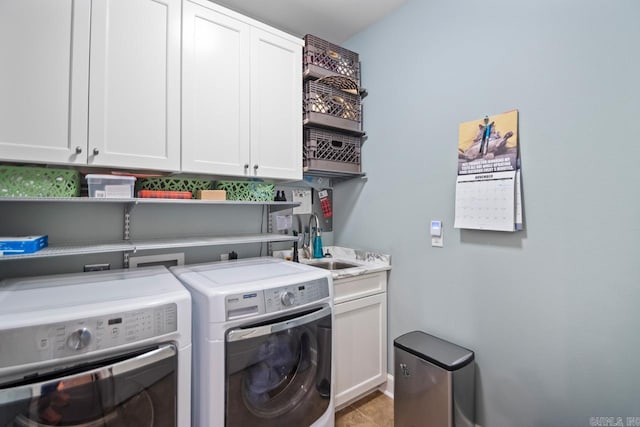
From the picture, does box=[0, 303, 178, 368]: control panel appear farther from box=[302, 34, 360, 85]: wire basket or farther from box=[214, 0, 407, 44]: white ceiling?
box=[214, 0, 407, 44]: white ceiling

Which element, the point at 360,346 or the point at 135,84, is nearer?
the point at 135,84

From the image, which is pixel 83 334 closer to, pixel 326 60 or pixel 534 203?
pixel 534 203

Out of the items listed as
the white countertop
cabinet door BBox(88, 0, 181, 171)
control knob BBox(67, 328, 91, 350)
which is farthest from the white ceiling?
control knob BBox(67, 328, 91, 350)

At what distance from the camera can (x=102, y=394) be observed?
3.14ft

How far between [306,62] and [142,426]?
2.17 meters

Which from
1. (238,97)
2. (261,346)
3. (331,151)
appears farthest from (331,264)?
(238,97)

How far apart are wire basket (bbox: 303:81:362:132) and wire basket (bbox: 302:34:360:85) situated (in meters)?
0.10

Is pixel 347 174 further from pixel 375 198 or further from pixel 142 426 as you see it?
pixel 142 426

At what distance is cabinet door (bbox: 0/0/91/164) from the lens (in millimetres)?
1192

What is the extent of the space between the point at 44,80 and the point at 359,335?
2.14 metres

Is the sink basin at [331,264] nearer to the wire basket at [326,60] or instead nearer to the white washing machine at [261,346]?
the white washing machine at [261,346]

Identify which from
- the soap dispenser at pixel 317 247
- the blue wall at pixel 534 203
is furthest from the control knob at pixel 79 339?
the blue wall at pixel 534 203

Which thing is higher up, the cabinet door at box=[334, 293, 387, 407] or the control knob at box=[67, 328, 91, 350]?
the control knob at box=[67, 328, 91, 350]

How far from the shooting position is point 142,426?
41.2 inches
